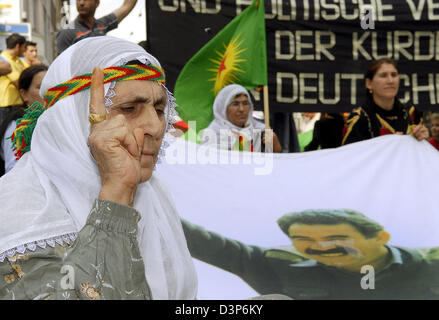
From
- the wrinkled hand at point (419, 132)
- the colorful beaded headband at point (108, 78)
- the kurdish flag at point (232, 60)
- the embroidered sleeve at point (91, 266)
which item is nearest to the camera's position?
the embroidered sleeve at point (91, 266)

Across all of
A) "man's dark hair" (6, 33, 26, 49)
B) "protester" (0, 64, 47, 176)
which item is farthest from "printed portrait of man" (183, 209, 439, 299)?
"man's dark hair" (6, 33, 26, 49)

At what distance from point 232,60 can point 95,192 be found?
394cm

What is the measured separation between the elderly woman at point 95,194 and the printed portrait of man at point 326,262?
1.92 meters

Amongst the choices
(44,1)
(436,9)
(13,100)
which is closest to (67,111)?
(13,100)

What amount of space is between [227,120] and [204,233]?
2.15 m

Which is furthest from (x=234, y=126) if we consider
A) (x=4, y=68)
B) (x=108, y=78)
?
(x=108, y=78)

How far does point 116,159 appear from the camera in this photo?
1388 mm

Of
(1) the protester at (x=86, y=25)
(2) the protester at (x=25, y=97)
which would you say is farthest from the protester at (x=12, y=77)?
(2) the protester at (x=25, y=97)

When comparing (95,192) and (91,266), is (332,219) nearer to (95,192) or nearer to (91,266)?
(95,192)

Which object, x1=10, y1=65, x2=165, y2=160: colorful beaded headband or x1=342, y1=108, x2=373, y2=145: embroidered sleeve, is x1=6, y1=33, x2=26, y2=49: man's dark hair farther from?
x1=10, y1=65, x2=165, y2=160: colorful beaded headband

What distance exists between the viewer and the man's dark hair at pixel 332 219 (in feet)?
13.2

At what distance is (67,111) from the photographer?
166 centimetres

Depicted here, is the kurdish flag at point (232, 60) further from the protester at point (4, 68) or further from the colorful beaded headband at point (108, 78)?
the colorful beaded headband at point (108, 78)

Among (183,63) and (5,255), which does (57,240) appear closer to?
(5,255)
